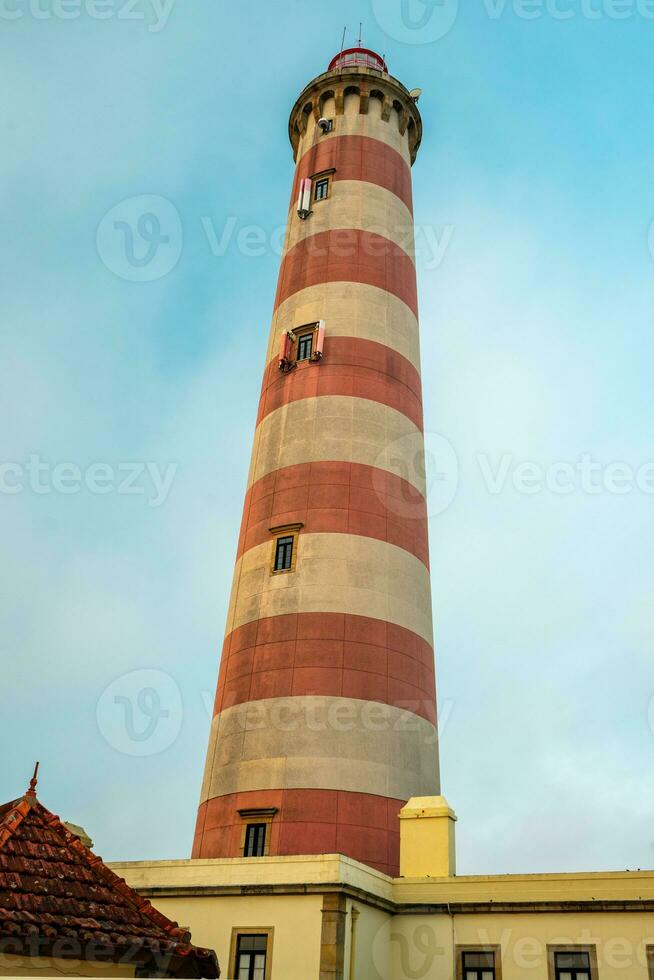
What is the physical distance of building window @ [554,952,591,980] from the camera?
61.1 ft

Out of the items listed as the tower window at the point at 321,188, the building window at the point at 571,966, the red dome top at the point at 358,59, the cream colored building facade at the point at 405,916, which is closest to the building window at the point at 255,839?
the cream colored building facade at the point at 405,916

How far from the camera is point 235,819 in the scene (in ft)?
77.7

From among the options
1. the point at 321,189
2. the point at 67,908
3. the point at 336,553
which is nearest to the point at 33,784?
the point at 67,908

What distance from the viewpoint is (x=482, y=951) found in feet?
64.4

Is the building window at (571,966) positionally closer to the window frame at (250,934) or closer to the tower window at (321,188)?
the window frame at (250,934)

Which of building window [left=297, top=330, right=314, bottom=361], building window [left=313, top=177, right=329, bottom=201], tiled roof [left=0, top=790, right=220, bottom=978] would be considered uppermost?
building window [left=313, top=177, right=329, bottom=201]

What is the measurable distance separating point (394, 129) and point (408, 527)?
54.5 ft

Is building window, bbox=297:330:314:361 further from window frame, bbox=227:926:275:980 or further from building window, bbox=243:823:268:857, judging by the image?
Result: window frame, bbox=227:926:275:980

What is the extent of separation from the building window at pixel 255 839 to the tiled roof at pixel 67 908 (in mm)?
9673

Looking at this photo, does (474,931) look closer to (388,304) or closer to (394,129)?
(388,304)

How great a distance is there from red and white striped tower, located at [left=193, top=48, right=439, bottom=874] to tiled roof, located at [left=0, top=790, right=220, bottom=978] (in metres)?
10.1

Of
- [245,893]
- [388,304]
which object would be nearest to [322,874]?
[245,893]

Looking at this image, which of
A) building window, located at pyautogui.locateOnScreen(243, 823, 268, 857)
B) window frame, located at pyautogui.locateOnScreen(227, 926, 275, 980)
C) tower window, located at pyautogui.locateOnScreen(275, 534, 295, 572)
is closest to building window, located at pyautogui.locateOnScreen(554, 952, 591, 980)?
window frame, located at pyautogui.locateOnScreen(227, 926, 275, 980)

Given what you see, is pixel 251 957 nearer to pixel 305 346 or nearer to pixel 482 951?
pixel 482 951
